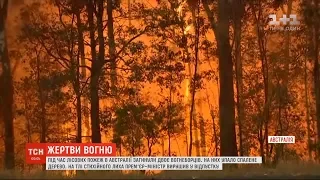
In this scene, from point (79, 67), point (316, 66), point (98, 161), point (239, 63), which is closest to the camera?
point (98, 161)

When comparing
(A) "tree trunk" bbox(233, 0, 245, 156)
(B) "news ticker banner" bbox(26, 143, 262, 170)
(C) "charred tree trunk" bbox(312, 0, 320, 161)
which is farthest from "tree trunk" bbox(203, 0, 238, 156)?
(C) "charred tree trunk" bbox(312, 0, 320, 161)

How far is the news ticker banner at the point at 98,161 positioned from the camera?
8.50 m

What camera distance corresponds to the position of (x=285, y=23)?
12.8 m

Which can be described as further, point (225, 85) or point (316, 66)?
point (316, 66)

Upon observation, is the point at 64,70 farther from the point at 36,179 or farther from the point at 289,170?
the point at 289,170

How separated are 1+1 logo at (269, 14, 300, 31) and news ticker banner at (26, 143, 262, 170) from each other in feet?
14.4

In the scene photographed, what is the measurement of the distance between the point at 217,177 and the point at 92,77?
4488 millimetres

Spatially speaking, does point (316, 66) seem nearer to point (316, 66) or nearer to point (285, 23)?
point (316, 66)

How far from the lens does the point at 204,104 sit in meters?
13.4

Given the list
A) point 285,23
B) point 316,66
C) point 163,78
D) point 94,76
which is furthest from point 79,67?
point 316,66

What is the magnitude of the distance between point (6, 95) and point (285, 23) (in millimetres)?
6995

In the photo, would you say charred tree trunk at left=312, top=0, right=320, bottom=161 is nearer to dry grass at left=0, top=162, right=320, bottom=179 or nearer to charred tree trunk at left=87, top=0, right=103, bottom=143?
dry grass at left=0, top=162, right=320, bottom=179

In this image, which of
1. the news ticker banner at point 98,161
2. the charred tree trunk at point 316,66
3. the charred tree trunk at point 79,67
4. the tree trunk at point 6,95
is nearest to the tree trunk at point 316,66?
the charred tree trunk at point 316,66

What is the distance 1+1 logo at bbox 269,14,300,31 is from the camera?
40.8 feet
